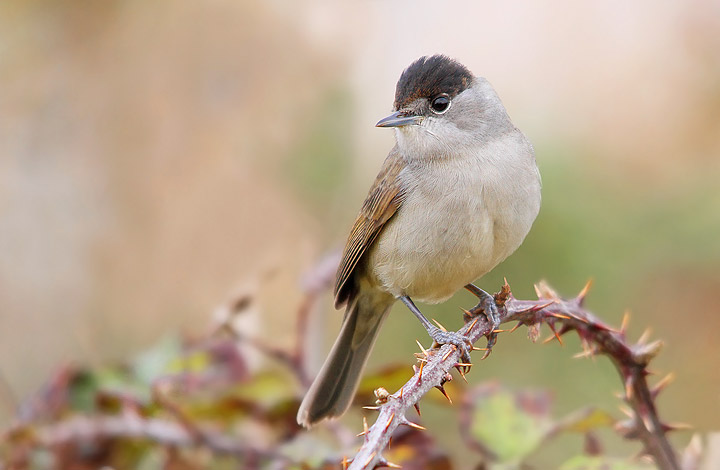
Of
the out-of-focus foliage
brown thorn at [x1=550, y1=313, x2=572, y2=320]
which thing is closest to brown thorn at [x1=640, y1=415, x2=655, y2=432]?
the out-of-focus foliage

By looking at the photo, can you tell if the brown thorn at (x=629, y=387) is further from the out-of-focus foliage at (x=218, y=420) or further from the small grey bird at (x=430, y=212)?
the small grey bird at (x=430, y=212)

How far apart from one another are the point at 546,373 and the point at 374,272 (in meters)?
1.42

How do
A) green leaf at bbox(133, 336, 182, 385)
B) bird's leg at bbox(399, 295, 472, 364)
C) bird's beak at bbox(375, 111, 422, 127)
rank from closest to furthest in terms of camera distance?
bird's leg at bbox(399, 295, 472, 364) → green leaf at bbox(133, 336, 182, 385) → bird's beak at bbox(375, 111, 422, 127)

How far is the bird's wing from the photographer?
12.0 ft

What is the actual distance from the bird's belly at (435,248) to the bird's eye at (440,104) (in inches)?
18.2

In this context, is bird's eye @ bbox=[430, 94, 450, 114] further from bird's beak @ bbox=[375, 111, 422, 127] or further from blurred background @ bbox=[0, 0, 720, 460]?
blurred background @ bbox=[0, 0, 720, 460]

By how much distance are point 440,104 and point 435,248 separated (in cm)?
72

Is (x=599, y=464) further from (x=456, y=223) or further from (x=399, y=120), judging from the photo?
(x=399, y=120)

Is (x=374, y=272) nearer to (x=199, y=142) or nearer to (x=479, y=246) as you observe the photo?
(x=479, y=246)

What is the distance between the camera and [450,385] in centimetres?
306

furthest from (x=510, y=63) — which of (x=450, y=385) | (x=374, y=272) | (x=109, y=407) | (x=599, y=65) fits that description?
(x=109, y=407)

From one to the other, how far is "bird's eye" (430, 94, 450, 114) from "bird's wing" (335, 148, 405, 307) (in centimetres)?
25

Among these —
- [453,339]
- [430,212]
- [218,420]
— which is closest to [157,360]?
[218,420]

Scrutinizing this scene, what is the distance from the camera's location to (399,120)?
3627mm
